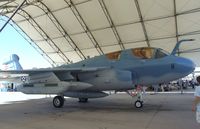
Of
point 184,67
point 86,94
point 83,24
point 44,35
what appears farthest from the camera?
point 44,35

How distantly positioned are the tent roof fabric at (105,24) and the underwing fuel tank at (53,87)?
10035 millimetres

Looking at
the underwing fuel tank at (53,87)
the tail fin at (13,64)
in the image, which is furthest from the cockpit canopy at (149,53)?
the tail fin at (13,64)

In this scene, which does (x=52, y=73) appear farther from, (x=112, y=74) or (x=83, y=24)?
(x=83, y=24)

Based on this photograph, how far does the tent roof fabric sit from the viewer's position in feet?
64.2

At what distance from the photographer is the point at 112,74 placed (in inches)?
377

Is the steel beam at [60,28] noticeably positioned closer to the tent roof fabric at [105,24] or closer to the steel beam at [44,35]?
the tent roof fabric at [105,24]

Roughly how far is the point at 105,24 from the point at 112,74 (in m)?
13.4

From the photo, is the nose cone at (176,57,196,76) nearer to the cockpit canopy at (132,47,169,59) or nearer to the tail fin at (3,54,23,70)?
the cockpit canopy at (132,47,169,59)

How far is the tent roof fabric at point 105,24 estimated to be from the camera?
1958 cm

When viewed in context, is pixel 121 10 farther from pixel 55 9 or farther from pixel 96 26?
pixel 55 9

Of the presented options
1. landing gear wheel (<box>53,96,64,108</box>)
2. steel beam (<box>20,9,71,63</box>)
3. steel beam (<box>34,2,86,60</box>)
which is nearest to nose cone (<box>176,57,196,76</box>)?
landing gear wheel (<box>53,96,64,108</box>)

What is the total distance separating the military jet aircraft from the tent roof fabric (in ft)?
33.6

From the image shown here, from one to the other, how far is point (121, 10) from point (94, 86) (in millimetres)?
11860

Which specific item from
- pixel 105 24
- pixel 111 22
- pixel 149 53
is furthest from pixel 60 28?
pixel 149 53
